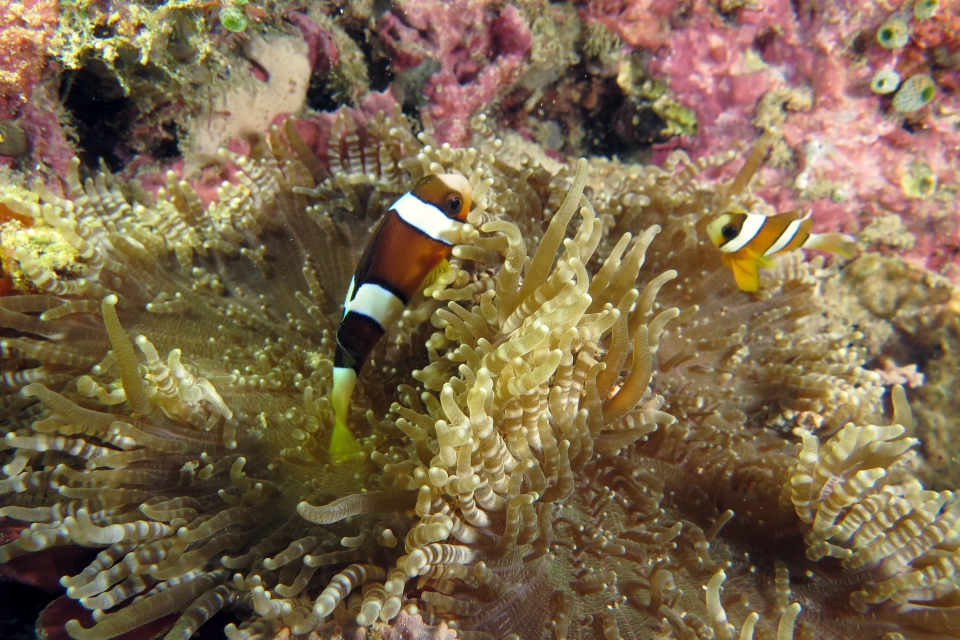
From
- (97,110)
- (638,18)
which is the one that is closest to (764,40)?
(638,18)

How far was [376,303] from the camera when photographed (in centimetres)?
216

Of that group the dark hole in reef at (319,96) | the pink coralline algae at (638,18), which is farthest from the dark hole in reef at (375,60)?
the pink coralline algae at (638,18)

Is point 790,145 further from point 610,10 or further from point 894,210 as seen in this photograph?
point 610,10

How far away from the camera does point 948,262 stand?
353cm

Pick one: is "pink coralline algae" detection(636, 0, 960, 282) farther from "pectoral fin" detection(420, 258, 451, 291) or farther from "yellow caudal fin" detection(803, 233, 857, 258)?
"pectoral fin" detection(420, 258, 451, 291)

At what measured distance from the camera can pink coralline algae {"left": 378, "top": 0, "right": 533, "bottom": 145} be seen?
127 inches

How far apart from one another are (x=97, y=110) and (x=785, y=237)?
3466 mm

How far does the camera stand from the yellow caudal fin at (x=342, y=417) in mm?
2084

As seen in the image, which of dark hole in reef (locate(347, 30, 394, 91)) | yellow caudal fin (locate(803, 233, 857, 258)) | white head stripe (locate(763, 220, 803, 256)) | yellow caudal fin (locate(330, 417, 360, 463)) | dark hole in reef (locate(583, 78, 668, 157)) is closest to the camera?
yellow caudal fin (locate(330, 417, 360, 463))

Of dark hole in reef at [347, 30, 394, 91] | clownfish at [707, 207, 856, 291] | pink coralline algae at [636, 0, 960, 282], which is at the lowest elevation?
clownfish at [707, 207, 856, 291]

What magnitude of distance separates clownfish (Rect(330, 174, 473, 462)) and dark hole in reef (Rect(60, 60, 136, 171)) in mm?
1770

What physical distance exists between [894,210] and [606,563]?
308 cm

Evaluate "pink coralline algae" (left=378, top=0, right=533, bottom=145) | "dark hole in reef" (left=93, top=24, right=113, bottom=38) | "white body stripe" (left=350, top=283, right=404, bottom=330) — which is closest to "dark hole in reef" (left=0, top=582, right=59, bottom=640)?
"white body stripe" (left=350, top=283, right=404, bottom=330)

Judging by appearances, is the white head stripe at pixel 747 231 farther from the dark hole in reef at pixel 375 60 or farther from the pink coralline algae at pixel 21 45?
the pink coralline algae at pixel 21 45
